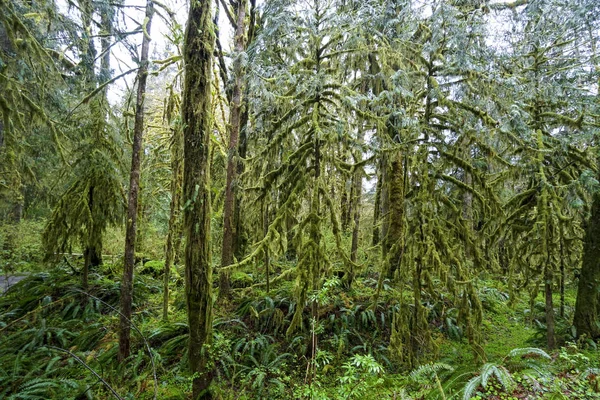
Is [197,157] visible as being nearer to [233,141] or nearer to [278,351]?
[233,141]

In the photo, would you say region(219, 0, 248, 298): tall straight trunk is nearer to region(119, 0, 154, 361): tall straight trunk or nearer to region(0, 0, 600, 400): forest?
region(0, 0, 600, 400): forest

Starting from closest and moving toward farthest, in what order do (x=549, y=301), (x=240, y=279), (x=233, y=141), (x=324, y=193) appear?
1. (x=324, y=193)
2. (x=549, y=301)
3. (x=233, y=141)
4. (x=240, y=279)

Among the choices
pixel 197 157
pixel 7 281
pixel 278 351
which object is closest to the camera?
pixel 197 157

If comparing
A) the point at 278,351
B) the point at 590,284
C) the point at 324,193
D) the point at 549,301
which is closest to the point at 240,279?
the point at 278,351

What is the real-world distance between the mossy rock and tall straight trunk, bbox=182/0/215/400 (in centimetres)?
437

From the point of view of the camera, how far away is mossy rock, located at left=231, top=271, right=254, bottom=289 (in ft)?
27.8

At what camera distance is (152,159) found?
9.55 meters

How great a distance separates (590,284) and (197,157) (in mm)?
7562

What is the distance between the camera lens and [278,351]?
648 cm

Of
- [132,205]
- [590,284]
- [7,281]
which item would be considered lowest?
[7,281]

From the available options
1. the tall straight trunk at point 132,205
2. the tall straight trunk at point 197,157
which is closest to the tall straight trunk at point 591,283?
the tall straight trunk at point 197,157

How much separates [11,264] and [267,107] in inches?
463

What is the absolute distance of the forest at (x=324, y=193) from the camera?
4254mm

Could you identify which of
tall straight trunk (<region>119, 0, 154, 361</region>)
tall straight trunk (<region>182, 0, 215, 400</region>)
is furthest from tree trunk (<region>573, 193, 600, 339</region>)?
tall straight trunk (<region>119, 0, 154, 361</region>)
